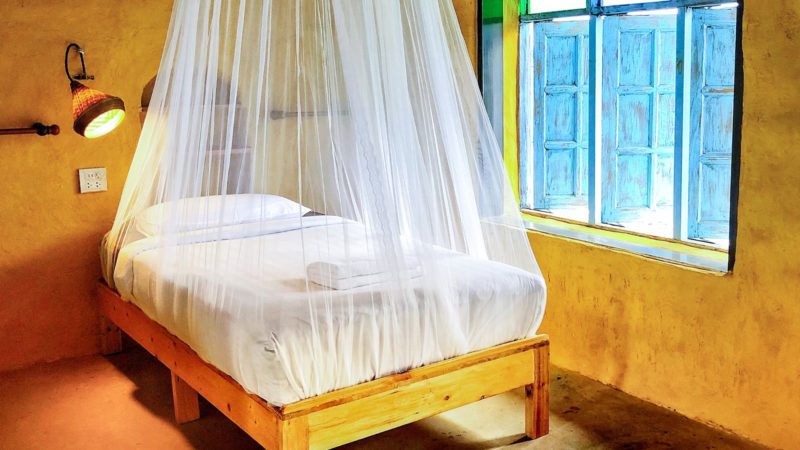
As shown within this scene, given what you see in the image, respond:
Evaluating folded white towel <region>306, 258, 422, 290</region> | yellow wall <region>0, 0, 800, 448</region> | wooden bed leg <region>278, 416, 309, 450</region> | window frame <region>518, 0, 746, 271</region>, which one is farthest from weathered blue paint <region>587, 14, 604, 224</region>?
wooden bed leg <region>278, 416, 309, 450</region>

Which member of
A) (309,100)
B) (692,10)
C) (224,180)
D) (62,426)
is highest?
(692,10)

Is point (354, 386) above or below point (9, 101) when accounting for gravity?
below

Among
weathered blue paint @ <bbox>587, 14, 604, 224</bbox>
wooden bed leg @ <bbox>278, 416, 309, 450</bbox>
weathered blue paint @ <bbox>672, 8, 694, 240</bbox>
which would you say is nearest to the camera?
wooden bed leg @ <bbox>278, 416, 309, 450</bbox>

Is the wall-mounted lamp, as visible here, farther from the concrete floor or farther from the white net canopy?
the concrete floor

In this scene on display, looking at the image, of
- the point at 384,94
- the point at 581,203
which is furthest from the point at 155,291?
the point at 581,203

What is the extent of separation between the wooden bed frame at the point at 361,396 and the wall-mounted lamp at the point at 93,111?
85cm

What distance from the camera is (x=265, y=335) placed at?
2223 mm

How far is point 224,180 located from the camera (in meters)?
2.53

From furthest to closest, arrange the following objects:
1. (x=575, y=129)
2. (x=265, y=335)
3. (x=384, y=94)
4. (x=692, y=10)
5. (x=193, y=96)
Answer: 1. (x=575, y=129)
2. (x=692, y=10)
3. (x=193, y=96)
4. (x=384, y=94)
5. (x=265, y=335)

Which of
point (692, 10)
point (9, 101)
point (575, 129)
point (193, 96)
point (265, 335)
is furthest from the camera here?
point (575, 129)

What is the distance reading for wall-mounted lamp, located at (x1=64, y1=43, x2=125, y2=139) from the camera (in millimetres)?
3307

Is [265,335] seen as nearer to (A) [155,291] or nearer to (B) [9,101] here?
(A) [155,291]

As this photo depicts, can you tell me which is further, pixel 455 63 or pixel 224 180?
pixel 455 63

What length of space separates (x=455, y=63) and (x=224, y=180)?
35.7 inches
